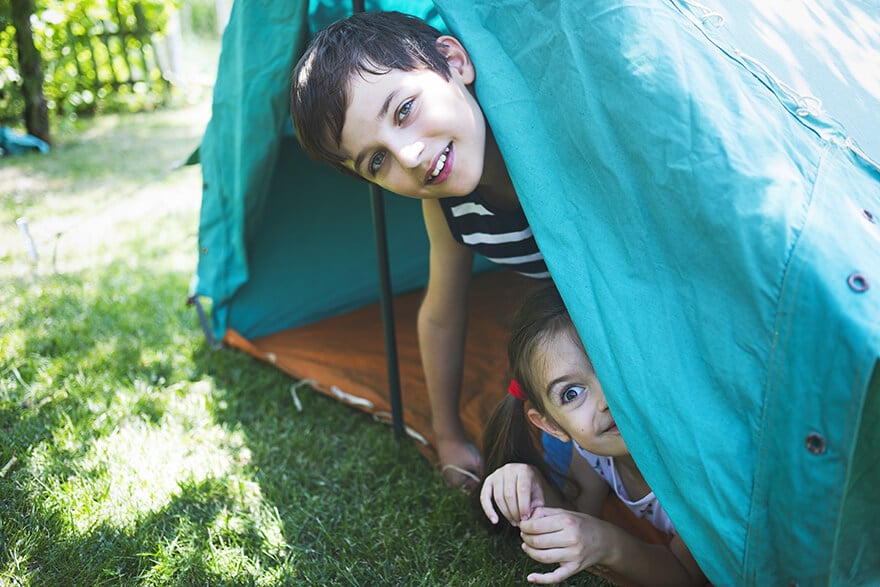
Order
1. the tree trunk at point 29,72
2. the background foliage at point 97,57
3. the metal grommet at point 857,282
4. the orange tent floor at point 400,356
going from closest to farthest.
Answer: the metal grommet at point 857,282, the orange tent floor at point 400,356, the tree trunk at point 29,72, the background foliage at point 97,57

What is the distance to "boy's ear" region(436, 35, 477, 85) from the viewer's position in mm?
1345

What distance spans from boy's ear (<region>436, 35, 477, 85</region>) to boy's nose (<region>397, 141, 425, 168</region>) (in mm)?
157

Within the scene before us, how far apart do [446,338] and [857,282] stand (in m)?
0.96

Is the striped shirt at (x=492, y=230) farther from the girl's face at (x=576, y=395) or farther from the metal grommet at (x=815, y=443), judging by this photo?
the metal grommet at (x=815, y=443)

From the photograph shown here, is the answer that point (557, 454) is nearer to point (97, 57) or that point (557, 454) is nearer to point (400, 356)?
point (400, 356)

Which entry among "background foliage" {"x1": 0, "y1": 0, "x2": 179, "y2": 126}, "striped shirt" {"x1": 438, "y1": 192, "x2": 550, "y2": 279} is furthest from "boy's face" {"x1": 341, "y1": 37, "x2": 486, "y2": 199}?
"background foliage" {"x1": 0, "y1": 0, "x2": 179, "y2": 126}

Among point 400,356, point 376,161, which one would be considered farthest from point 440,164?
point 400,356

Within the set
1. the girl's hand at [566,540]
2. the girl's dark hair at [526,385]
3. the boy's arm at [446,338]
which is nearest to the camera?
the girl's hand at [566,540]

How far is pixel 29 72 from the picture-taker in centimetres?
525

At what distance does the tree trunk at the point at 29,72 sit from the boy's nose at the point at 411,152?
4.76 m

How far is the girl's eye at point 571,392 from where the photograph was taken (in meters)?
1.30

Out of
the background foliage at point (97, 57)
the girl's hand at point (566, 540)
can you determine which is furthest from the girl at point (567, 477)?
the background foliage at point (97, 57)

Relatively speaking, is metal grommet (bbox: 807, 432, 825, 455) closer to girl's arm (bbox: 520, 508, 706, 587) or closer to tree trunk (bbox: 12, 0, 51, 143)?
girl's arm (bbox: 520, 508, 706, 587)

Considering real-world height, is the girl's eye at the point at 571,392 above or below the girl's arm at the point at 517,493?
above
